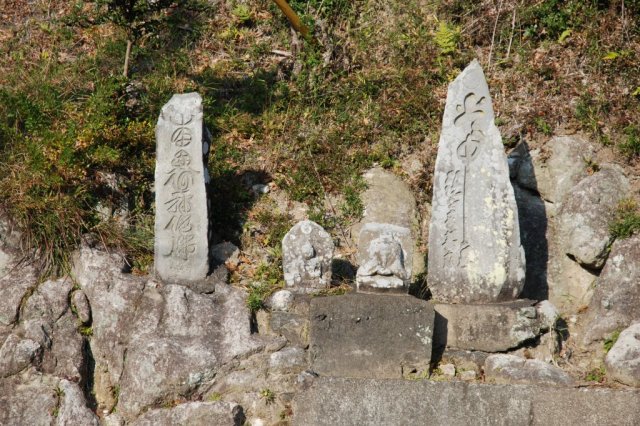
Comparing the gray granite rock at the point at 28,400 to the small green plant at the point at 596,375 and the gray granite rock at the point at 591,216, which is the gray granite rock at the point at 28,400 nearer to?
the small green plant at the point at 596,375

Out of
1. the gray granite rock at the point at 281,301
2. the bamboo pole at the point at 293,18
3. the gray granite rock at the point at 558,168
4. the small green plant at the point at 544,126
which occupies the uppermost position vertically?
the bamboo pole at the point at 293,18

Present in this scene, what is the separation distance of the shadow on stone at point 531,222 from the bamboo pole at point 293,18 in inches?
124

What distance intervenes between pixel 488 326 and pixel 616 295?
1.31 m

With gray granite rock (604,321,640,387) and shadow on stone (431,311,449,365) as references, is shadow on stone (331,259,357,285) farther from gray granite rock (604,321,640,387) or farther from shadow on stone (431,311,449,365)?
gray granite rock (604,321,640,387)

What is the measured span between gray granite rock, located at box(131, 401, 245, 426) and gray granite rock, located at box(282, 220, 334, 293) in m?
1.33

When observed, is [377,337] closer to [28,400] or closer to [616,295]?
[616,295]

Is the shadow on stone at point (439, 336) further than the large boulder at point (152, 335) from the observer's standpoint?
Yes

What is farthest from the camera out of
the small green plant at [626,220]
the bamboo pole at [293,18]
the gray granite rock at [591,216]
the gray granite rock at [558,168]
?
the bamboo pole at [293,18]

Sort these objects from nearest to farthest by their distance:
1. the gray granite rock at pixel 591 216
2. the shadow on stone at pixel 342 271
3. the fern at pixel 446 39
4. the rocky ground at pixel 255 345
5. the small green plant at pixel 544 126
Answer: the rocky ground at pixel 255 345
the shadow on stone at pixel 342 271
the gray granite rock at pixel 591 216
the small green plant at pixel 544 126
the fern at pixel 446 39

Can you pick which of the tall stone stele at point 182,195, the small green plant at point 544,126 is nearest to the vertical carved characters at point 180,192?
the tall stone stele at point 182,195

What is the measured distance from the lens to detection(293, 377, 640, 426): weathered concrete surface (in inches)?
315

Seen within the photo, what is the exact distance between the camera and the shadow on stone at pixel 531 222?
10.2 meters

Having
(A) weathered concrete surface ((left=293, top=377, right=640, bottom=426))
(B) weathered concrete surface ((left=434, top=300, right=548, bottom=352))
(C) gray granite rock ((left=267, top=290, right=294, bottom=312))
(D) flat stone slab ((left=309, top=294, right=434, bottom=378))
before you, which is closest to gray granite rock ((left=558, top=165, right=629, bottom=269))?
(B) weathered concrete surface ((left=434, top=300, right=548, bottom=352))

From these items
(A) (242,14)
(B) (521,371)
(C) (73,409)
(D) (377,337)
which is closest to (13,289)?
(C) (73,409)
